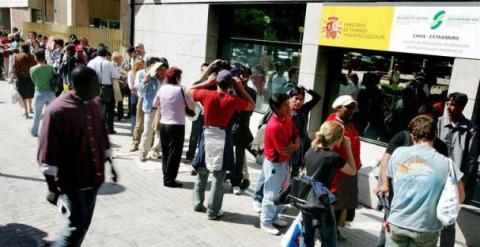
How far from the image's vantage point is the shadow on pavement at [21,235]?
421cm

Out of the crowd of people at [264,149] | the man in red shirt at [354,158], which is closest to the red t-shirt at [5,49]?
the crowd of people at [264,149]

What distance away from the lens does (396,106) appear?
→ 6453 mm

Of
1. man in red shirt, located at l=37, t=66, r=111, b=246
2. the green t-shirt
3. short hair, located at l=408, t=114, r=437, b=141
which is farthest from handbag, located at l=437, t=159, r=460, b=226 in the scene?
the green t-shirt

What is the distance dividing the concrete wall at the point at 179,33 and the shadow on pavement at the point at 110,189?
4909 mm

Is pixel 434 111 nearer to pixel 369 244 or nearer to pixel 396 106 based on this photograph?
pixel 396 106

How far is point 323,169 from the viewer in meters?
3.71

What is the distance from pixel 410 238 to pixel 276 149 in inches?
71.7

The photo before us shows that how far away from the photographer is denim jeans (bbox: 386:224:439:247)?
3.11 meters

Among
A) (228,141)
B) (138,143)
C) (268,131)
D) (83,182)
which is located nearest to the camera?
(83,182)

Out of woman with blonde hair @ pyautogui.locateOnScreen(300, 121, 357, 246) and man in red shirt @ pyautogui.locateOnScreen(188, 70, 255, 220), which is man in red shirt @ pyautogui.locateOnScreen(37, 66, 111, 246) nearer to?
man in red shirt @ pyautogui.locateOnScreen(188, 70, 255, 220)

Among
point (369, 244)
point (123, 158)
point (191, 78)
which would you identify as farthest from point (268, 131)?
point (191, 78)

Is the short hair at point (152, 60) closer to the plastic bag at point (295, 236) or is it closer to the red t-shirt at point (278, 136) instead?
the red t-shirt at point (278, 136)

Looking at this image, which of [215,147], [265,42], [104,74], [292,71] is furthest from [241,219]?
[104,74]

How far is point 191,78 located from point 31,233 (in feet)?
22.4
